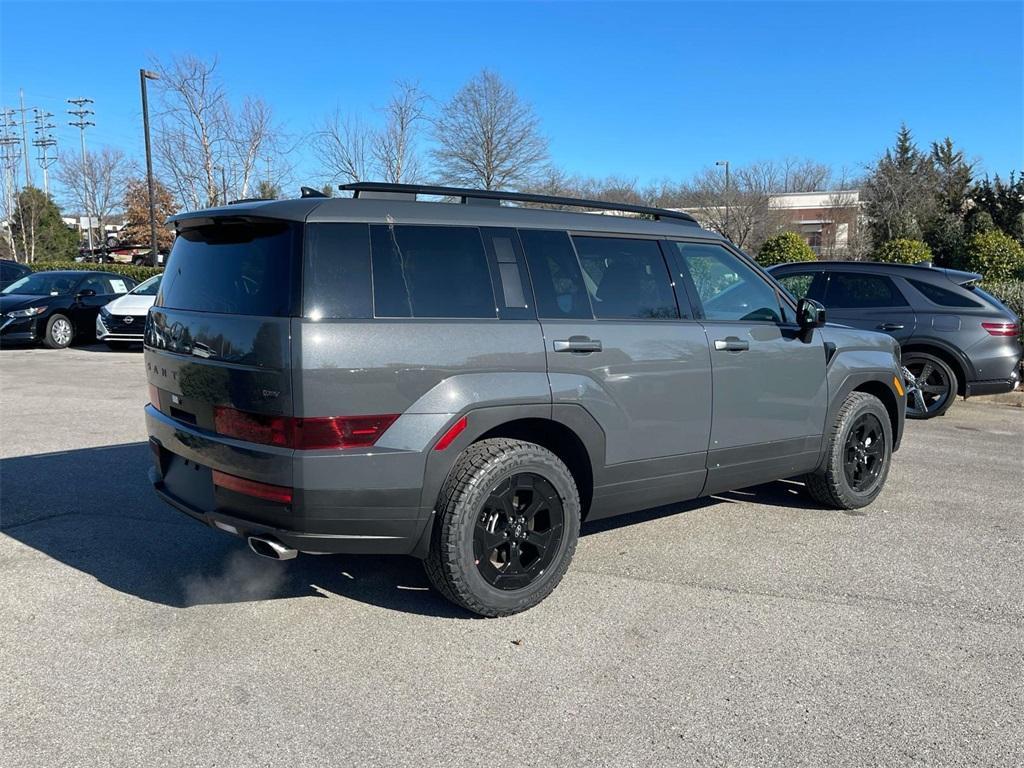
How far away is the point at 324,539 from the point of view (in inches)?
136

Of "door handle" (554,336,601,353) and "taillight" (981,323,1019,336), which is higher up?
"door handle" (554,336,601,353)

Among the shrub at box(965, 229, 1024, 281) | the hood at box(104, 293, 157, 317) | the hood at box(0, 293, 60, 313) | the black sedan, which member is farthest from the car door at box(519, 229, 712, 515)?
the hood at box(0, 293, 60, 313)

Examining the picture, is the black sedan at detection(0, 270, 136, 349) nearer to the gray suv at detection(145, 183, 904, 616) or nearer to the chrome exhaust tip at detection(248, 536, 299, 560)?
the gray suv at detection(145, 183, 904, 616)

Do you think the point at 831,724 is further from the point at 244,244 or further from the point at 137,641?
the point at 244,244

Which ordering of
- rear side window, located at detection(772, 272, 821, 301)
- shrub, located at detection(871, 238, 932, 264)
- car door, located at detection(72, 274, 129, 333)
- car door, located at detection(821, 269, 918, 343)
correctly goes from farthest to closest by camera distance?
shrub, located at detection(871, 238, 932, 264), car door, located at detection(72, 274, 129, 333), rear side window, located at detection(772, 272, 821, 301), car door, located at detection(821, 269, 918, 343)

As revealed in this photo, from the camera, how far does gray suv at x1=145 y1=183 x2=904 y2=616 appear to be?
338 cm

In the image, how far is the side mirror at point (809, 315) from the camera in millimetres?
5020

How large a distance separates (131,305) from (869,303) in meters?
12.9

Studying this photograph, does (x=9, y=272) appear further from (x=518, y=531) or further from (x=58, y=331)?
(x=518, y=531)

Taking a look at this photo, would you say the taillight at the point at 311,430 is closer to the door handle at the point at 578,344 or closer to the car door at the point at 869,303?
the door handle at the point at 578,344

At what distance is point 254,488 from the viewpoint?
136 inches

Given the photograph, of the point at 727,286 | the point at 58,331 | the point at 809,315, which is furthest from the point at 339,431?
the point at 58,331

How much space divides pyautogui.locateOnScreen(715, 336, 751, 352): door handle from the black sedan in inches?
594

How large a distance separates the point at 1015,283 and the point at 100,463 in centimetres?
1274
